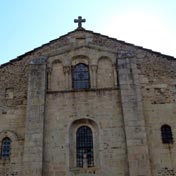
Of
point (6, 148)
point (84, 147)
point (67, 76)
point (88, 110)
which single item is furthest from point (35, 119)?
point (67, 76)

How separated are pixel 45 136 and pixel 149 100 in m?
5.74

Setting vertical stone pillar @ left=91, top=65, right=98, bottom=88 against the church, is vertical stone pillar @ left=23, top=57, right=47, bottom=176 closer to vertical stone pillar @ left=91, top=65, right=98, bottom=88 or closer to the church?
the church

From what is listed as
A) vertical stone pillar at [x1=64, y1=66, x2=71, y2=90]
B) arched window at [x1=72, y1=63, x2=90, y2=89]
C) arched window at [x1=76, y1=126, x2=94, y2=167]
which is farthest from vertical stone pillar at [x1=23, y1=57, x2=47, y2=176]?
arched window at [x1=76, y1=126, x2=94, y2=167]

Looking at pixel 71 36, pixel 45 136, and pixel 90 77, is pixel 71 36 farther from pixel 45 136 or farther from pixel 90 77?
pixel 45 136

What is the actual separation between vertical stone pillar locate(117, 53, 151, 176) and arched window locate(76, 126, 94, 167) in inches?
75.9

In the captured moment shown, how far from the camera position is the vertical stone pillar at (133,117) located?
595 inches

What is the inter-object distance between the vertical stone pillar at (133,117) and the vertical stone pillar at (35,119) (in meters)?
4.23

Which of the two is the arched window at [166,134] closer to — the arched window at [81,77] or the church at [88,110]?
the church at [88,110]

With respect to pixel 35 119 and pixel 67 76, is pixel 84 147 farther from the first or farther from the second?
pixel 67 76

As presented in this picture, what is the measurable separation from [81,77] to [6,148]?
5.68 m

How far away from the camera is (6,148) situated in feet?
54.4

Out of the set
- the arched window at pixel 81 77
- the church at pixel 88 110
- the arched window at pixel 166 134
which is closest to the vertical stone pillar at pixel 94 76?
the church at pixel 88 110

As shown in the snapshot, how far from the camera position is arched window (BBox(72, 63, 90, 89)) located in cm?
1836

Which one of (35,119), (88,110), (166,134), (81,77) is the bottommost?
(166,134)
